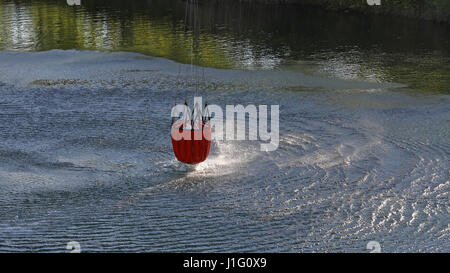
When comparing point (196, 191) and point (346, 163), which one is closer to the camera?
point (196, 191)

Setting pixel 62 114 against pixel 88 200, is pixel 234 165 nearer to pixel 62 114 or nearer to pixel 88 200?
pixel 88 200

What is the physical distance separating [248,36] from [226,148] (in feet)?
57.3

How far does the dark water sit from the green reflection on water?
0.18 meters

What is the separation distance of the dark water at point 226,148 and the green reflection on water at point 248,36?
0.59 feet

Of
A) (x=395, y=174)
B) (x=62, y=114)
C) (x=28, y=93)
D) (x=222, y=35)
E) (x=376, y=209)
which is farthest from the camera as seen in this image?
(x=222, y=35)

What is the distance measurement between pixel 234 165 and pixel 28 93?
869 cm

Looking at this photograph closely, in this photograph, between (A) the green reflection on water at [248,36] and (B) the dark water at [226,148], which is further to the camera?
(A) the green reflection on water at [248,36]

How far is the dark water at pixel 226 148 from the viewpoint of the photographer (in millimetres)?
11242

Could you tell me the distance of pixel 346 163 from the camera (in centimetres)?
1467

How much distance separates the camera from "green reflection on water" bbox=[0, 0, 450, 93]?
25.5 m

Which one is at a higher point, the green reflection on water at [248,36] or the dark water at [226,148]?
the green reflection on water at [248,36]

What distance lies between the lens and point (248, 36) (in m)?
32.3

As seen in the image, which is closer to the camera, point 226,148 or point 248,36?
point 226,148

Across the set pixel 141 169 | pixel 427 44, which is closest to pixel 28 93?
pixel 141 169
